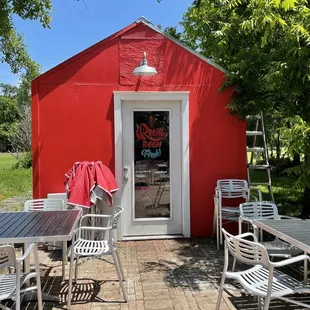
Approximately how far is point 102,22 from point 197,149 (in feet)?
10.6

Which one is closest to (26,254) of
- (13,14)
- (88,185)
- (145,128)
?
(88,185)

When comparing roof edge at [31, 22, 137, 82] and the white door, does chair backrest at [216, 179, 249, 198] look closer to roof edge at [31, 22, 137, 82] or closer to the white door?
the white door

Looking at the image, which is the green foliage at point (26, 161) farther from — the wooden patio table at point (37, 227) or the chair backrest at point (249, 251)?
the chair backrest at point (249, 251)

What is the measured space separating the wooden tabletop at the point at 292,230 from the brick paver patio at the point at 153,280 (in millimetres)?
807

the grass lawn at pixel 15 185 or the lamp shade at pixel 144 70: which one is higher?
the lamp shade at pixel 144 70

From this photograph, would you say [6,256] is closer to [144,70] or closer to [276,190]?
[144,70]

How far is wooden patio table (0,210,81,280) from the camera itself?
2.88 metres

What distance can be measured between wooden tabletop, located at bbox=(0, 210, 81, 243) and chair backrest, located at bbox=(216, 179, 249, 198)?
105 inches

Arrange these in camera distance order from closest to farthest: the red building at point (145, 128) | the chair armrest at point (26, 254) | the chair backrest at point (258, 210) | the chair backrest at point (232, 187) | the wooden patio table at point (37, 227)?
the chair armrest at point (26, 254) → the wooden patio table at point (37, 227) → the chair backrest at point (258, 210) → the red building at point (145, 128) → the chair backrest at point (232, 187)

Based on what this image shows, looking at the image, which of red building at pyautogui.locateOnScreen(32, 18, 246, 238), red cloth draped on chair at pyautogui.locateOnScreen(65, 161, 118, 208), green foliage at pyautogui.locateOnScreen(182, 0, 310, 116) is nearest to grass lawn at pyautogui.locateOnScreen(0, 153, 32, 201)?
red building at pyautogui.locateOnScreen(32, 18, 246, 238)

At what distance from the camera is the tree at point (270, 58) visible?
389 cm

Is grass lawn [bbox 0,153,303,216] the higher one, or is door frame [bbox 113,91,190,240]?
door frame [bbox 113,91,190,240]

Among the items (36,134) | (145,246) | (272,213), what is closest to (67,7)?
(36,134)

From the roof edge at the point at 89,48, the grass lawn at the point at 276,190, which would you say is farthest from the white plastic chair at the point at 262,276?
the roof edge at the point at 89,48
